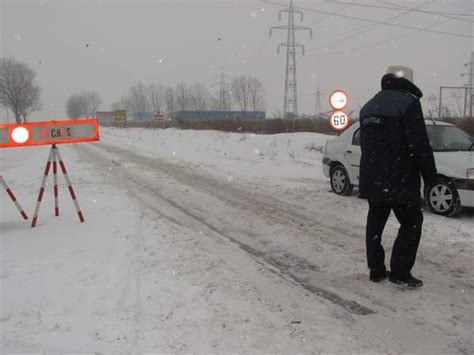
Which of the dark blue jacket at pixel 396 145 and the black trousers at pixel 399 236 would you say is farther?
the black trousers at pixel 399 236

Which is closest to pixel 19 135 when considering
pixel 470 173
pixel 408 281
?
pixel 408 281

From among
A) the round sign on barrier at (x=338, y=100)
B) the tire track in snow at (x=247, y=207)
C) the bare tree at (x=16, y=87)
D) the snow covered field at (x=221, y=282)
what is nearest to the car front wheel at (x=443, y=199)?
the snow covered field at (x=221, y=282)

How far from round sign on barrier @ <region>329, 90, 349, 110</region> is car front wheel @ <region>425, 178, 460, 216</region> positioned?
18.3 feet

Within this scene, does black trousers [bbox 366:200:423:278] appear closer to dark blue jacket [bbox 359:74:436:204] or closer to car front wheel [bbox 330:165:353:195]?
dark blue jacket [bbox 359:74:436:204]

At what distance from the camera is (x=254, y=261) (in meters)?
5.07

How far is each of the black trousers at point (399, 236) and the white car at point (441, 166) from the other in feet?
5.42

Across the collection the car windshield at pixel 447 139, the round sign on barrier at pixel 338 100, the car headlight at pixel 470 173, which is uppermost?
the round sign on barrier at pixel 338 100

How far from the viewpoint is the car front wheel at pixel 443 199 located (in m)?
6.89

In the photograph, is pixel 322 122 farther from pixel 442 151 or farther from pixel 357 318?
pixel 357 318

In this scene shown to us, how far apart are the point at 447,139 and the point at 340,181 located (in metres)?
2.29

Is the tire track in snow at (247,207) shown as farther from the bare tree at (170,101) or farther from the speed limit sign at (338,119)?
the bare tree at (170,101)

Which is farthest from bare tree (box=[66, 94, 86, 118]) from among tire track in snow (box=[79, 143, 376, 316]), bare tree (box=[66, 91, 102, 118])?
tire track in snow (box=[79, 143, 376, 316])

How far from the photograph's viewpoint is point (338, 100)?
40.9ft

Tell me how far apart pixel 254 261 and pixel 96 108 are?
131 meters
